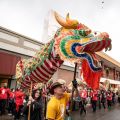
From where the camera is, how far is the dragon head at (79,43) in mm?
5259

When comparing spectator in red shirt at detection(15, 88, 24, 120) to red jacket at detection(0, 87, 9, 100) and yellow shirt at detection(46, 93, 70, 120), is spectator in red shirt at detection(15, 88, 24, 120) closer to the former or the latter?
red jacket at detection(0, 87, 9, 100)

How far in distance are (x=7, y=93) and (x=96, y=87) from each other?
1020 cm

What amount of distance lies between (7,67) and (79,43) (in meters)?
13.7

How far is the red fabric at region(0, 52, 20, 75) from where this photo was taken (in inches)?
707

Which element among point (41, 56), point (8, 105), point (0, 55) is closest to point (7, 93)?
point (8, 105)

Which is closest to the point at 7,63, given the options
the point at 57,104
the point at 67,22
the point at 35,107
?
the point at 35,107

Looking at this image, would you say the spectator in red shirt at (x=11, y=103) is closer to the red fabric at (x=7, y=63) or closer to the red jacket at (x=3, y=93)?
the red jacket at (x=3, y=93)

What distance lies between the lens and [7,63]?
18438 mm

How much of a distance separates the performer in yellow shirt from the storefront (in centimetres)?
1337

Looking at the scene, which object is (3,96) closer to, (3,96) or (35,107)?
Result: (3,96)

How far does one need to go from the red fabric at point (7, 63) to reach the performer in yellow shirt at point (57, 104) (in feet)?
44.4

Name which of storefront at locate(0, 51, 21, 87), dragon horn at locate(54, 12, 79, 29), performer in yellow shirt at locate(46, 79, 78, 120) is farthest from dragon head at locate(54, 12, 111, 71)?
storefront at locate(0, 51, 21, 87)

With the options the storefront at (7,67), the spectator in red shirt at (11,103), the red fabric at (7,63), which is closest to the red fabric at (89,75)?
the spectator in red shirt at (11,103)

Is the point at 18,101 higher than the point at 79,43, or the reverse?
the point at 79,43
